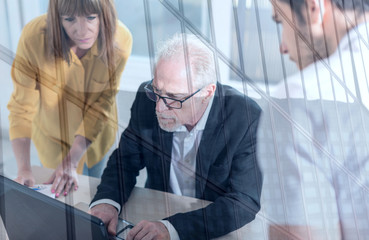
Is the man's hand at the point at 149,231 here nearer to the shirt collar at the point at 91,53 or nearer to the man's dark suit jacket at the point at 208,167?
the man's dark suit jacket at the point at 208,167

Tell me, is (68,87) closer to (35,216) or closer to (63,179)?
(63,179)

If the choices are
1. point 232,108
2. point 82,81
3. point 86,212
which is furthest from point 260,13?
point 86,212

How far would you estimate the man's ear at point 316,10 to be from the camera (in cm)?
131

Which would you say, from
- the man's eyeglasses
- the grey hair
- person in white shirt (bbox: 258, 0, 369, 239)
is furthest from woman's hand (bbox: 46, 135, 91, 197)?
person in white shirt (bbox: 258, 0, 369, 239)

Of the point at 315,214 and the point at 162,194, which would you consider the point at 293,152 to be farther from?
the point at 162,194

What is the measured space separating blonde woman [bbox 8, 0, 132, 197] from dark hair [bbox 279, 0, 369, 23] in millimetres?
560

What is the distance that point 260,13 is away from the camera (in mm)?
1251

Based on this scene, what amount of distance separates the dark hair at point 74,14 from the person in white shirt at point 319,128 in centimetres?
52

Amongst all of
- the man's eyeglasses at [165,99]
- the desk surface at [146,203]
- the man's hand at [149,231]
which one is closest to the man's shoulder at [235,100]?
the man's eyeglasses at [165,99]

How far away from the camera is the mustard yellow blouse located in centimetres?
110

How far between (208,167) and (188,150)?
3.0 inches

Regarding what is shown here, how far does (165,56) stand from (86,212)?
497mm

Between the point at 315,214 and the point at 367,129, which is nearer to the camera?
the point at 315,214

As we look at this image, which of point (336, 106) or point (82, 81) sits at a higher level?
point (82, 81)
